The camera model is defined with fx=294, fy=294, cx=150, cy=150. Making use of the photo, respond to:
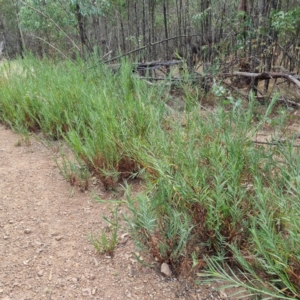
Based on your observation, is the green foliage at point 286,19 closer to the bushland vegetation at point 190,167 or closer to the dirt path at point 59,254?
the bushland vegetation at point 190,167

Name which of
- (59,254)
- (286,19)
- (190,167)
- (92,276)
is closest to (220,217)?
(190,167)

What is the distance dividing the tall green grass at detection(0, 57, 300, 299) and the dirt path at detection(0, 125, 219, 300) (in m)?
0.12

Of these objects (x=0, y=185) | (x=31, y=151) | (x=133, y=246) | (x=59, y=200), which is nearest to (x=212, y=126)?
(x=133, y=246)

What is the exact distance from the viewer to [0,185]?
1.79 m

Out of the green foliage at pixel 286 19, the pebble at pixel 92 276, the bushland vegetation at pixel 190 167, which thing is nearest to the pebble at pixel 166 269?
the bushland vegetation at pixel 190 167

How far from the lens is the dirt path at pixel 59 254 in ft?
3.55

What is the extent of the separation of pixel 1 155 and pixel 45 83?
0.94 meters

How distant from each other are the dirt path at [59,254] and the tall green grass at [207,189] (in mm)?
115

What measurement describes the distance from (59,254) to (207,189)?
690 millimetres

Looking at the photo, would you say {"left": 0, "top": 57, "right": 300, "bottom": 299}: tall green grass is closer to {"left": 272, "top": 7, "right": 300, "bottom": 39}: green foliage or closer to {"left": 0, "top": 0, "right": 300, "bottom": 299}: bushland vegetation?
{"left": 0, "top": 0, "right": 300, "bottom": 299}: bushland vegetation

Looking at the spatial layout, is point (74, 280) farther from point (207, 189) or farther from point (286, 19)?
point (286, 19)

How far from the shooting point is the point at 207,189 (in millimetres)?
1224

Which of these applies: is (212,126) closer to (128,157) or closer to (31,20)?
(128,157)

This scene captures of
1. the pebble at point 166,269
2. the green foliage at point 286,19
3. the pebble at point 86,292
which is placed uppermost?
the green foliage at point 286,19
